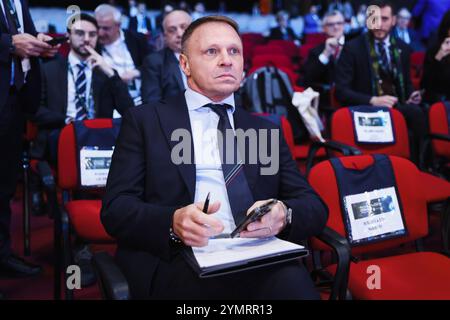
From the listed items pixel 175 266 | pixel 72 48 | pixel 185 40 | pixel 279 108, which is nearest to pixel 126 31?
pixel 72 48

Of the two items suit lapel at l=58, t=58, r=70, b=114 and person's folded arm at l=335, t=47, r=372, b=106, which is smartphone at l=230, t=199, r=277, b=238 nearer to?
suit lapel at l=58, t=58, r=70, b=114

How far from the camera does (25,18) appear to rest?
2645 millimetres

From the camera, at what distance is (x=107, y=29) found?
393 cm

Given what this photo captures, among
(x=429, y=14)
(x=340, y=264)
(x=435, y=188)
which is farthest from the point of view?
(x=429, y=14)

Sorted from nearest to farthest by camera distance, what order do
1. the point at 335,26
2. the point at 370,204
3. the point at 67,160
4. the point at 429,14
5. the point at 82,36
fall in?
the point at 370,204, the point at 67,160, the point at 82,36, the point at 335,26, the point at 429,14

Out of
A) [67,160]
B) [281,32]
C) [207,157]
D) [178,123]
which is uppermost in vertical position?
[281,32]

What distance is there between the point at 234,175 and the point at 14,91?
4.69ft

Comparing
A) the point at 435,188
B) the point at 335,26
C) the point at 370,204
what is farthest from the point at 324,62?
the point at 370,204

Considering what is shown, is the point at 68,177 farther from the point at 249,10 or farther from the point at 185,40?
the point at 249,10

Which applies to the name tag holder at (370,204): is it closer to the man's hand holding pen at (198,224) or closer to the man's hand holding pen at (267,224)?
the man's hand holding pen at (267,224)

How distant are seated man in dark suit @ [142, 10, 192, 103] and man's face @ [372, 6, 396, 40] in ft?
4.51

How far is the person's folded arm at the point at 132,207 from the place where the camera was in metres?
1.48

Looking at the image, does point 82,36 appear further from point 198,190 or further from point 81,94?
point 198,190

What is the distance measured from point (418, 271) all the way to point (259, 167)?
690 mm
